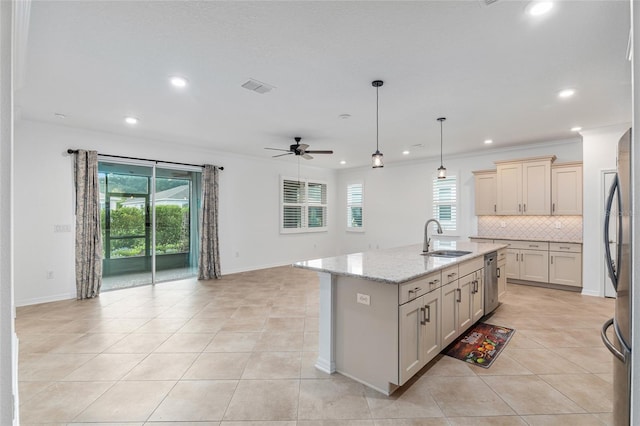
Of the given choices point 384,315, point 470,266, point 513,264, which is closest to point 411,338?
point 384,315

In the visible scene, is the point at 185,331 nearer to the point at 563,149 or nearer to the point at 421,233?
the point at 421,233

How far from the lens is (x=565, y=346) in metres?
3.12

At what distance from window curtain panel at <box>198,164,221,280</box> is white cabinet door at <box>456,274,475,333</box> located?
4.86 metres

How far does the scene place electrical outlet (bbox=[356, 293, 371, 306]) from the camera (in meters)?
2.41

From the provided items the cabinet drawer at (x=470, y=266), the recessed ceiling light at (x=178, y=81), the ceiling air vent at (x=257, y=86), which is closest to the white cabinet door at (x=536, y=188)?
the cabinet drawer at (x=470, y=266)

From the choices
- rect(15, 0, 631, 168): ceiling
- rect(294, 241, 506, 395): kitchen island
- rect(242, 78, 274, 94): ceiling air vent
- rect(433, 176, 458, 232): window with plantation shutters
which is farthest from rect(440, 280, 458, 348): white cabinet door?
rect(433, 176, 458, 232): window with plantation shutters

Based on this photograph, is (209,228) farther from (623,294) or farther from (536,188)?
(536,188)

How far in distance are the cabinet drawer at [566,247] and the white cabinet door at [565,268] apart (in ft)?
0.19

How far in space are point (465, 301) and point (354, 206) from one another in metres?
5.94

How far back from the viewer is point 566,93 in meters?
3.44

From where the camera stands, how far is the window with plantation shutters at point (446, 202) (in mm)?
7004

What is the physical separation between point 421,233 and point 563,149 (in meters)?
3.32

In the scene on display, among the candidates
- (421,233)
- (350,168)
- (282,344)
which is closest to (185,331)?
(282,344)

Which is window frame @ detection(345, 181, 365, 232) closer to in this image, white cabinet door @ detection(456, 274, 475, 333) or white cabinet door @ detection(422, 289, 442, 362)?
white cabinet door @ detection(456, 274, 475, 333)
